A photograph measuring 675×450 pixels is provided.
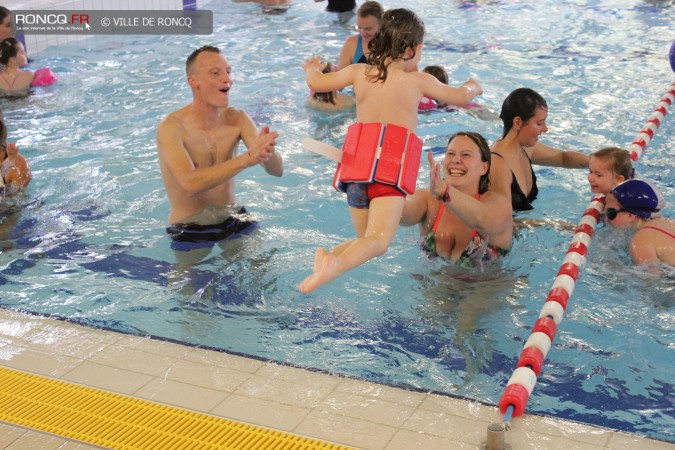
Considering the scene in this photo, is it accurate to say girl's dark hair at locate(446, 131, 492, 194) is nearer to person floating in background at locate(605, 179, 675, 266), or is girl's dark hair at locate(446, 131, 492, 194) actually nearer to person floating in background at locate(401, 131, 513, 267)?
person floating in background at locate(401, 131, 513, 267)

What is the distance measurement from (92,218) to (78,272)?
1042mm

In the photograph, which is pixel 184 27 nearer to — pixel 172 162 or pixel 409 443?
pixel 172 162

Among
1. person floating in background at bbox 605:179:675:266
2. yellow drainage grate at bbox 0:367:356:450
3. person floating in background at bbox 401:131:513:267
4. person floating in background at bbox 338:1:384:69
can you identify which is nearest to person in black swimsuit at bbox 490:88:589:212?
person floating in background at bbox 401:131:513:267

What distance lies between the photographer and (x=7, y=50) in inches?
367

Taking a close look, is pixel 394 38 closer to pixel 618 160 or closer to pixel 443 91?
pixel 443 91

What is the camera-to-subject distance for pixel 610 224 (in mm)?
5238

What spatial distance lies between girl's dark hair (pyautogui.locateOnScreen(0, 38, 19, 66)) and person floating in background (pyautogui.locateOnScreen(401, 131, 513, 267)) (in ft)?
21.1

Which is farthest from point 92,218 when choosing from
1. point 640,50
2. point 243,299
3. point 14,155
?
point 640,50

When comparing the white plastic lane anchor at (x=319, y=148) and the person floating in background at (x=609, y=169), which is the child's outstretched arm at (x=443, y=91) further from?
the person floating in background at (x=609, y=169)

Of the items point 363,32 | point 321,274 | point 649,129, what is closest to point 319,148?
point 321,274

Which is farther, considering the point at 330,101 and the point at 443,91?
the point at 330,101

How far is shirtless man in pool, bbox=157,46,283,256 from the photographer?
4.91 m

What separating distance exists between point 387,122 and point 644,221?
185cm

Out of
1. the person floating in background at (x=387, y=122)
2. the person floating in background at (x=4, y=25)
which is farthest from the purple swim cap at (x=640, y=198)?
the person floating in background at (x=4, y=25)
